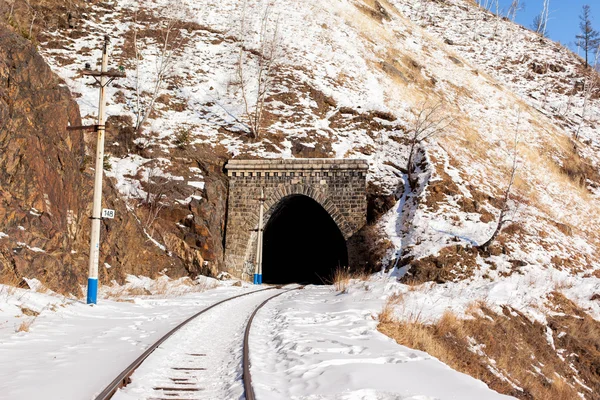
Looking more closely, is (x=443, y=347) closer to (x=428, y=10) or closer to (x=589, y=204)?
(x=589, y=204)

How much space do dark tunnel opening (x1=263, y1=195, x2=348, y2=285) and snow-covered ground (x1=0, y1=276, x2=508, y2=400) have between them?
57.5 ft

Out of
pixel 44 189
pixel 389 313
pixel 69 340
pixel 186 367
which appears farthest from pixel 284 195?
pixel 186 367

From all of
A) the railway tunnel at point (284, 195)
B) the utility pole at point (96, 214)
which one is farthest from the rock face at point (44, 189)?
the railway tunnel at point (284, 195)

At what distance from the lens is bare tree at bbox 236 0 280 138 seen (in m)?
33.6

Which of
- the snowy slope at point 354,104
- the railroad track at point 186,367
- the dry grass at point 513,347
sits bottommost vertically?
the dry grass at point 513,347

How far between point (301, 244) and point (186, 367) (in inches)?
1166

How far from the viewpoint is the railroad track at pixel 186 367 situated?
17.0 ft

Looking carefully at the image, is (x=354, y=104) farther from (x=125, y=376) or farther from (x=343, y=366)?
(x=125, y=376)

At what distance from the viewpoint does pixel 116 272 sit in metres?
17.4

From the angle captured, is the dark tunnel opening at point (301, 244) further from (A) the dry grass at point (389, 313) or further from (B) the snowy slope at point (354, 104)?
(A) the dry grass at point (389, 313)

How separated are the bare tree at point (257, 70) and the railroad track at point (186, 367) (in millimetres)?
24124

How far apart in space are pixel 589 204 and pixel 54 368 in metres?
38.0

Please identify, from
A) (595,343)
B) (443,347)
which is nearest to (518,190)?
(595,343)

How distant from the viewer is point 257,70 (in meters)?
41.7
